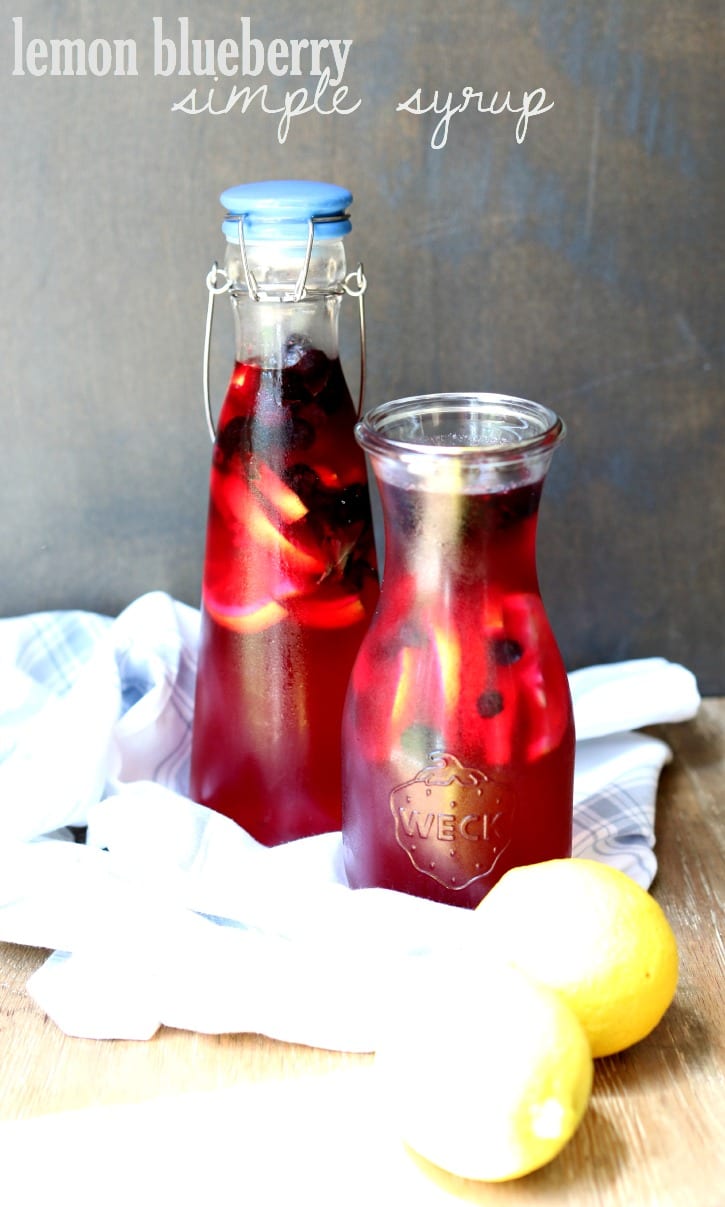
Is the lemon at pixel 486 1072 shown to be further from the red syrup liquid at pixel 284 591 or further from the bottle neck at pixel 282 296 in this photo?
Result: the bottle neck at pixel 282 296

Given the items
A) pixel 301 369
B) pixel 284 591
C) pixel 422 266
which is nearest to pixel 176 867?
pixel 284 591

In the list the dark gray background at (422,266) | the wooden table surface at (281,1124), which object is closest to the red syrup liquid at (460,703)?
the wooden table surface at (281,1124)

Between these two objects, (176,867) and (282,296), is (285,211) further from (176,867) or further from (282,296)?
(176,867)

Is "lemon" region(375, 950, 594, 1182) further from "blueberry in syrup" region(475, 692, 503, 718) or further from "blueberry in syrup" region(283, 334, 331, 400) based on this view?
"blueberry in syrup" region(283, 334, 331, 400)

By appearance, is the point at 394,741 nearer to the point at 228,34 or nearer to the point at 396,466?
the point at 396,466

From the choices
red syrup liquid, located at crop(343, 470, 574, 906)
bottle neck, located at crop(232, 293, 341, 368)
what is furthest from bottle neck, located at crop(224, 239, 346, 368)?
red syrup liquid, located at crop(343, 470, 574, 906)

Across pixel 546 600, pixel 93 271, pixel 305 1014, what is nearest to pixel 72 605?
pixel 93 271
